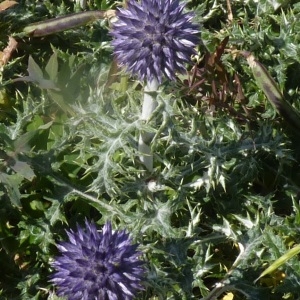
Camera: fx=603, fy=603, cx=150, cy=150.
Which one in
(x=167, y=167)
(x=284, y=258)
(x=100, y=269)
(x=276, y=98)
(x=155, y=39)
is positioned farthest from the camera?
A: (x=276, y=98)

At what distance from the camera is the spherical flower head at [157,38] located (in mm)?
1781

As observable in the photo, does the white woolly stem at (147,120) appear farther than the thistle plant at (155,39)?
Yes

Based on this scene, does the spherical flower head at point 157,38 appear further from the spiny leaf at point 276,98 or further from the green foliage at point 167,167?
the spiny leaf at point 276,98

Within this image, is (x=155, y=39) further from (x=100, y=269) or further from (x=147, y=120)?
(x=100, y=269)

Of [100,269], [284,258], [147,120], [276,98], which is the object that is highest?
[147,120]

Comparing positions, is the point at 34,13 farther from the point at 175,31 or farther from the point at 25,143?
the point at 175,31

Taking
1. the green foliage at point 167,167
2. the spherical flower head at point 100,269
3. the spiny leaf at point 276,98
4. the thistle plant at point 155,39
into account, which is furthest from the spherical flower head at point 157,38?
the spiny leaf at point 276,98

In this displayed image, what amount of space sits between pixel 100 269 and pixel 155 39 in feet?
2.24

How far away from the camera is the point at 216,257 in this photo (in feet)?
7.92

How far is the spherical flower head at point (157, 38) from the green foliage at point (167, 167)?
14cm

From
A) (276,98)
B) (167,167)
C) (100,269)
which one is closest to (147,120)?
(167,167)

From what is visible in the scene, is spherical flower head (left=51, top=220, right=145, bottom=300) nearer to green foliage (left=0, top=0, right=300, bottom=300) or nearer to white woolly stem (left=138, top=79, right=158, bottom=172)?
green foliage (left=0, top=0, right=300, bottom=300)

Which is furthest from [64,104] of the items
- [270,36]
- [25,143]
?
[270,36]

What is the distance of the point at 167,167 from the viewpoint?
217cm
